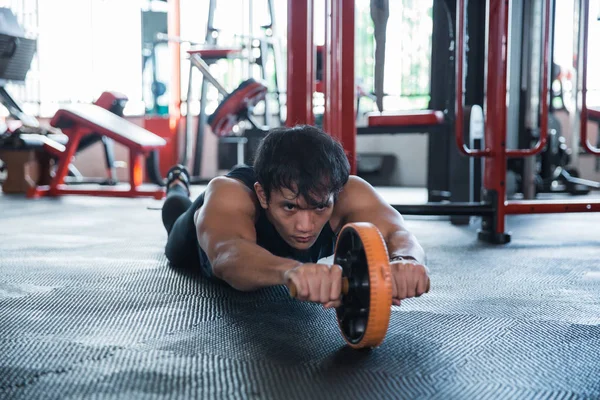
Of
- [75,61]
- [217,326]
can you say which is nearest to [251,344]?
[217,326]

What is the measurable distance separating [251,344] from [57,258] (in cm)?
124

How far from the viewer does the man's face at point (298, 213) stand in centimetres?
121

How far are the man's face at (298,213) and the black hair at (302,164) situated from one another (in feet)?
0.04

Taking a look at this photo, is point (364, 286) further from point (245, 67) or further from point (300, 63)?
point (245, 67)

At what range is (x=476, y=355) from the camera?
109 cm

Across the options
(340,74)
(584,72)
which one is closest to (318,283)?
(340,74)

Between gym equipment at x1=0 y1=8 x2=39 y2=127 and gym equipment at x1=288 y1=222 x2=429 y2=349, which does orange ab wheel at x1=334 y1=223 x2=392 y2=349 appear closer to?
gym equipment at x1=288 y1=222 x2=429 y2=349

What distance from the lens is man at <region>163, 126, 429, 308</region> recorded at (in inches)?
40.8

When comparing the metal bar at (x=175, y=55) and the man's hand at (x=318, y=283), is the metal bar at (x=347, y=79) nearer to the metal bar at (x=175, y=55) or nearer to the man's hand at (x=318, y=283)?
the man's hand at (x=318, y=283)

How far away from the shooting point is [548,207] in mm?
2531

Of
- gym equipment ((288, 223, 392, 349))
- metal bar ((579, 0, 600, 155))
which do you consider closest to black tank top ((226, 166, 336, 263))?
gym equipment ((288, 223, 392, 349))

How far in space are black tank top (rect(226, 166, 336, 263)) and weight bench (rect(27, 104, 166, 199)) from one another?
302 centimetres

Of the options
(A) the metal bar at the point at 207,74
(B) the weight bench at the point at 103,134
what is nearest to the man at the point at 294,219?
(B) the weight bench at the point at 103,134

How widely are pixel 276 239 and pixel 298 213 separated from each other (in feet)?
0.82
